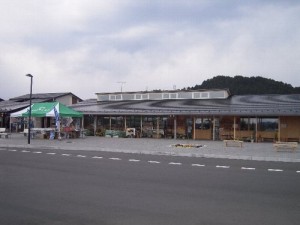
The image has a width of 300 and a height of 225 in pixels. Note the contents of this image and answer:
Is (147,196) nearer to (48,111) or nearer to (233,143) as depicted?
(233,143)

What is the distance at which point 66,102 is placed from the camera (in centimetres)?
4291

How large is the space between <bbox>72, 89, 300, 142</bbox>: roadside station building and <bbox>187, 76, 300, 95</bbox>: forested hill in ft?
51.4

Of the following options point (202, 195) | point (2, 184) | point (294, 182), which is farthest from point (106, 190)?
point (294, 182)

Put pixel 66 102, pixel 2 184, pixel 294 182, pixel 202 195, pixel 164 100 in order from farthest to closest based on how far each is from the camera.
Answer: pixel 66 102
pixel 164 100
pixel 294 182
pixel 2 184
pixel 202 195

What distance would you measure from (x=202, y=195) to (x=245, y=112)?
1825 cm

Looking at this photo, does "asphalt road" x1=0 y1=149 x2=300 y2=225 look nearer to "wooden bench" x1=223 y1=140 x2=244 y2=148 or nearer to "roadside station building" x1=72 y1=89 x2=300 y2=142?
"wooden bench" x1=223 y1=140 x2=244 y2=148

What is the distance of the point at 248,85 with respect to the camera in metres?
51.4

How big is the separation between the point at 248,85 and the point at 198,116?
86.3 feet

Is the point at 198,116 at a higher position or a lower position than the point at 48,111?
lower

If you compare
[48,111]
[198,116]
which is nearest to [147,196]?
Result: [198,116]

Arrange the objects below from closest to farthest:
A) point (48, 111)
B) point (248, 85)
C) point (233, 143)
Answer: point (233, 143) < point (48, 111) < point (248, 85)

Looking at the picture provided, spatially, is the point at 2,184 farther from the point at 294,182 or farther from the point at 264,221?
the point at 294,182

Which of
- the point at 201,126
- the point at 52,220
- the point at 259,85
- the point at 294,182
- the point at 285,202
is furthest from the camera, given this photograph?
the point at 259,85

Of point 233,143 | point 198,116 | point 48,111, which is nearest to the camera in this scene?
point 233,143
